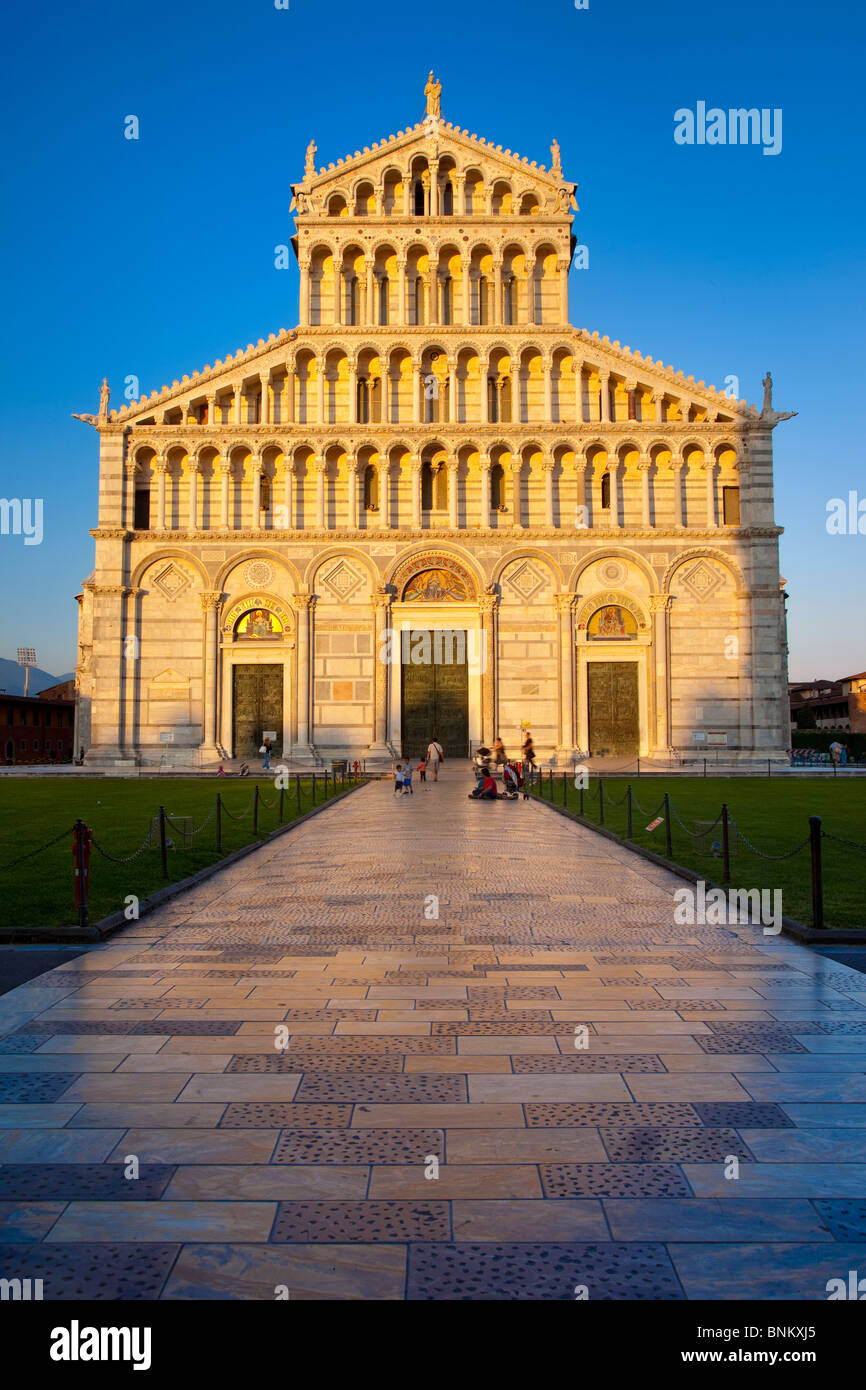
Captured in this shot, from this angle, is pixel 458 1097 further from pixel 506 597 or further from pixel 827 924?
pixel 506 597

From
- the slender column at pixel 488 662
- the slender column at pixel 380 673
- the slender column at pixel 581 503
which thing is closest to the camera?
the slender column at pixel 380 673

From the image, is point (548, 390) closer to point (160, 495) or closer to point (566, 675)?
point (566, 675)

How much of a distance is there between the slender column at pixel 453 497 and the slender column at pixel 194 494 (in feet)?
32.8

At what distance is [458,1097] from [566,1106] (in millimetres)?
588

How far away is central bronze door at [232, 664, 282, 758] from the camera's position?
39.4 meters

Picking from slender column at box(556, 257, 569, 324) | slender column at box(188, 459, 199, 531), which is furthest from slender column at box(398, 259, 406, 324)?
slender column at box(188, 459, 199, 531)

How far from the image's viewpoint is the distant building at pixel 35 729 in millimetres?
69375

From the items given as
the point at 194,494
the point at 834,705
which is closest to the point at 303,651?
the point at 194,494

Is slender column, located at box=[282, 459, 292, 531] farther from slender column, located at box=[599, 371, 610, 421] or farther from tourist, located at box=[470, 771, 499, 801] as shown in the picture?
tourist, located at box=[470, 771, 499, 801]

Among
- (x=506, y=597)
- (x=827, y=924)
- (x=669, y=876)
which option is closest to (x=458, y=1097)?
(x=827, y=924)

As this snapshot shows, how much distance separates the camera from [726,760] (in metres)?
38.3

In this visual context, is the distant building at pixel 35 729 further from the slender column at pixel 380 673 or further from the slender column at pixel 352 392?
the slender column at pixel 352 392

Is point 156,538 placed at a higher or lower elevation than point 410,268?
lower

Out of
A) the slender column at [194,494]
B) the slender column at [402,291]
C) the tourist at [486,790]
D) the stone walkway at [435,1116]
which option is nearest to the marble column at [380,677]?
the slender column at [194,494]
